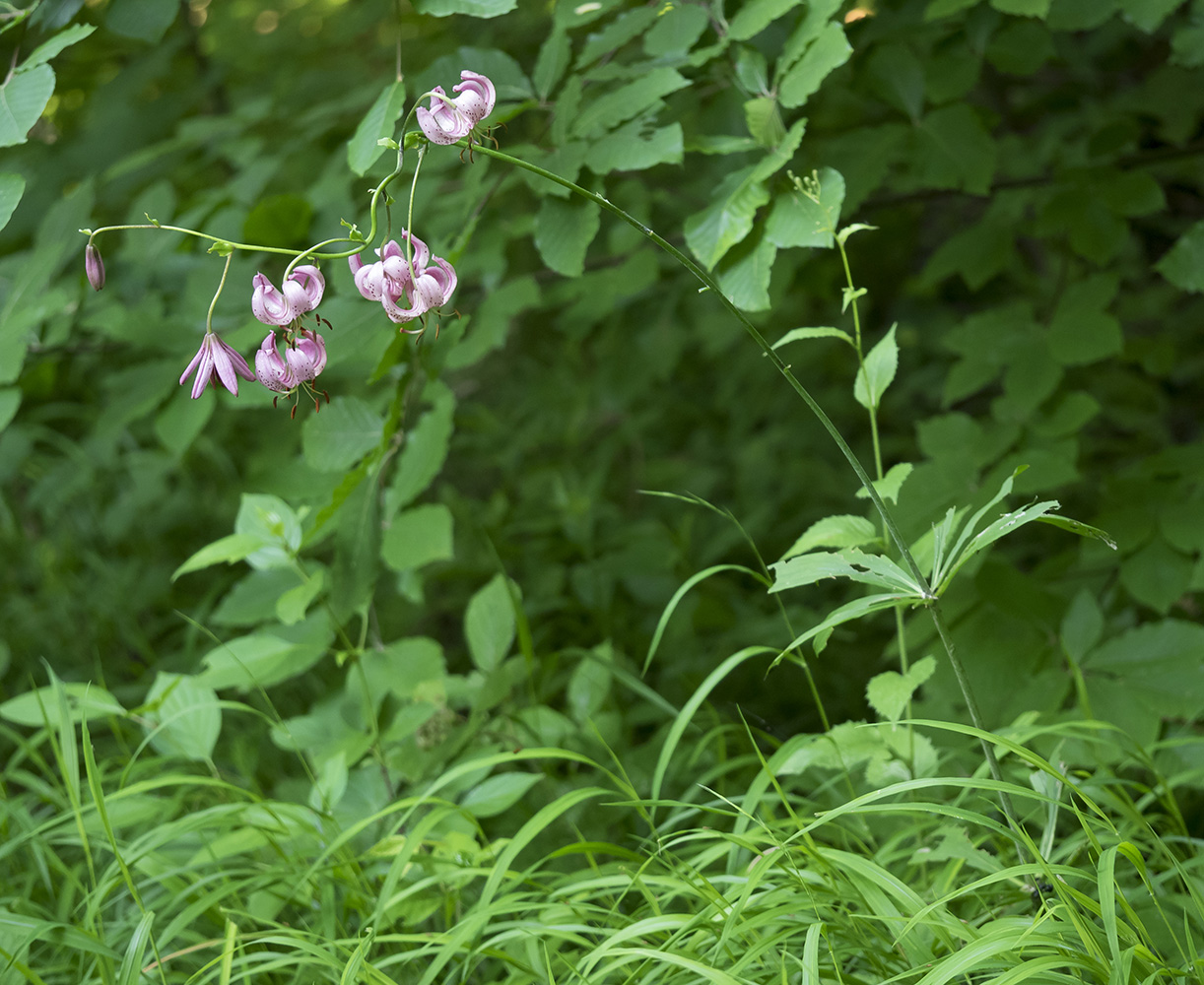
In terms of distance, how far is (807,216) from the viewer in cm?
112

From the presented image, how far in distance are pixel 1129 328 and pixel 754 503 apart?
133 cm

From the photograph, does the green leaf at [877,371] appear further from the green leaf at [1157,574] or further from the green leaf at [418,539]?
the green leaf at [1157,574]

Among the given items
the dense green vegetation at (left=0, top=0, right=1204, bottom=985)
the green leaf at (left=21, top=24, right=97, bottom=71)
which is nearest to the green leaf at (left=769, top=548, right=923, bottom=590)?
the dense green vegetation at (left=0, top=0, right=1204, bottom=985)

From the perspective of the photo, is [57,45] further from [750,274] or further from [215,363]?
[750,274]

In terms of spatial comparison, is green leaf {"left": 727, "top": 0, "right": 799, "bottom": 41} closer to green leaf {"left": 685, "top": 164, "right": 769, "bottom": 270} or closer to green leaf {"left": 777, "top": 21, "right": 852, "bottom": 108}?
green leaf {"left": 777, "top": 21, "right": 852, "bottom": 108}

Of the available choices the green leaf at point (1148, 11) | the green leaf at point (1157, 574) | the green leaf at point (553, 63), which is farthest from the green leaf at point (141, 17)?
the green leaf at point (1157, 574)

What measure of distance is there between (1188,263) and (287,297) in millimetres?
1440

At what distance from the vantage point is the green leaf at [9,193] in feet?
3.33

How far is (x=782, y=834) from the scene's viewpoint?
1137mm

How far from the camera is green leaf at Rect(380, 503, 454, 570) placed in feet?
4.42

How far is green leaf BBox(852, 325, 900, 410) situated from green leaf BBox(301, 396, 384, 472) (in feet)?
2.34

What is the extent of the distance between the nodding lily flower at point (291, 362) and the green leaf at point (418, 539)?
0.53m

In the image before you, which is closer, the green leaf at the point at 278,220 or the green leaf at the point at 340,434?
the green leaf at the point at 340,434

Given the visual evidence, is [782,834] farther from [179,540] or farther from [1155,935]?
[179,540]
